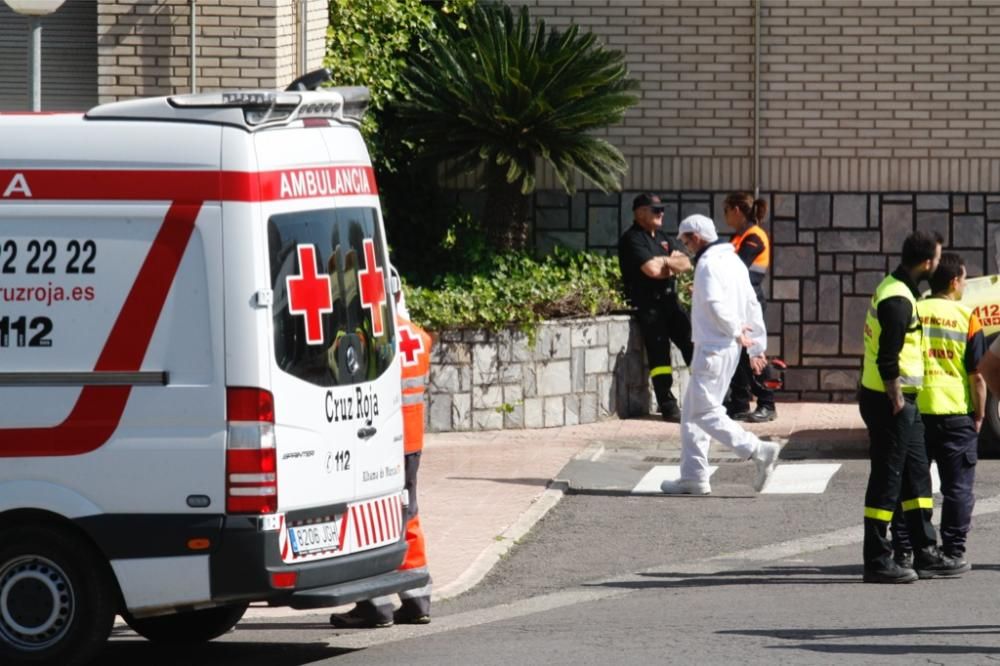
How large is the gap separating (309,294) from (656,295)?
845cm

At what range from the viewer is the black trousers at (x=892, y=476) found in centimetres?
1034

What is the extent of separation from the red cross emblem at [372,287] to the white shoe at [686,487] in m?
4.95

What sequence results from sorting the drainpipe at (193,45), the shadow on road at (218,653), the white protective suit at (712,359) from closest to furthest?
the shadow on road at (218,653)
the white protective suit at (712,359)
the drainpipe at (193,45)

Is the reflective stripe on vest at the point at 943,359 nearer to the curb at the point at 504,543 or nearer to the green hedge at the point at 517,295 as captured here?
the curb at the point at 504,543

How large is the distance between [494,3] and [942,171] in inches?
166

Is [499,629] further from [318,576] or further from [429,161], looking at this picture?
[429,161]

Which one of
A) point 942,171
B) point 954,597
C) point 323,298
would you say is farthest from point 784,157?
point 323,298

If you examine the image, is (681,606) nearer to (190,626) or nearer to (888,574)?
(888,574)

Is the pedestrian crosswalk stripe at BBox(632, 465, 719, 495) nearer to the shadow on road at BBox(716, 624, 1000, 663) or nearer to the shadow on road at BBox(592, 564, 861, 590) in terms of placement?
the shadow on road at BBox(592, 564, 861, 590)

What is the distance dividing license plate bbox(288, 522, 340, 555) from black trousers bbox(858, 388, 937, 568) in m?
3.31

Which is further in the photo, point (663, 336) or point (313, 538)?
point (663, 336)

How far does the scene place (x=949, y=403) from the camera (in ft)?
34.9

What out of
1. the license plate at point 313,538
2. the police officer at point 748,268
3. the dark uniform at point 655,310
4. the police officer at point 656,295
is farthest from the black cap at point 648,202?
the license plate at point 313,538

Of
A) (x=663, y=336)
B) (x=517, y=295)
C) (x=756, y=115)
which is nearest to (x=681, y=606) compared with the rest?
(x=517, y=295)
